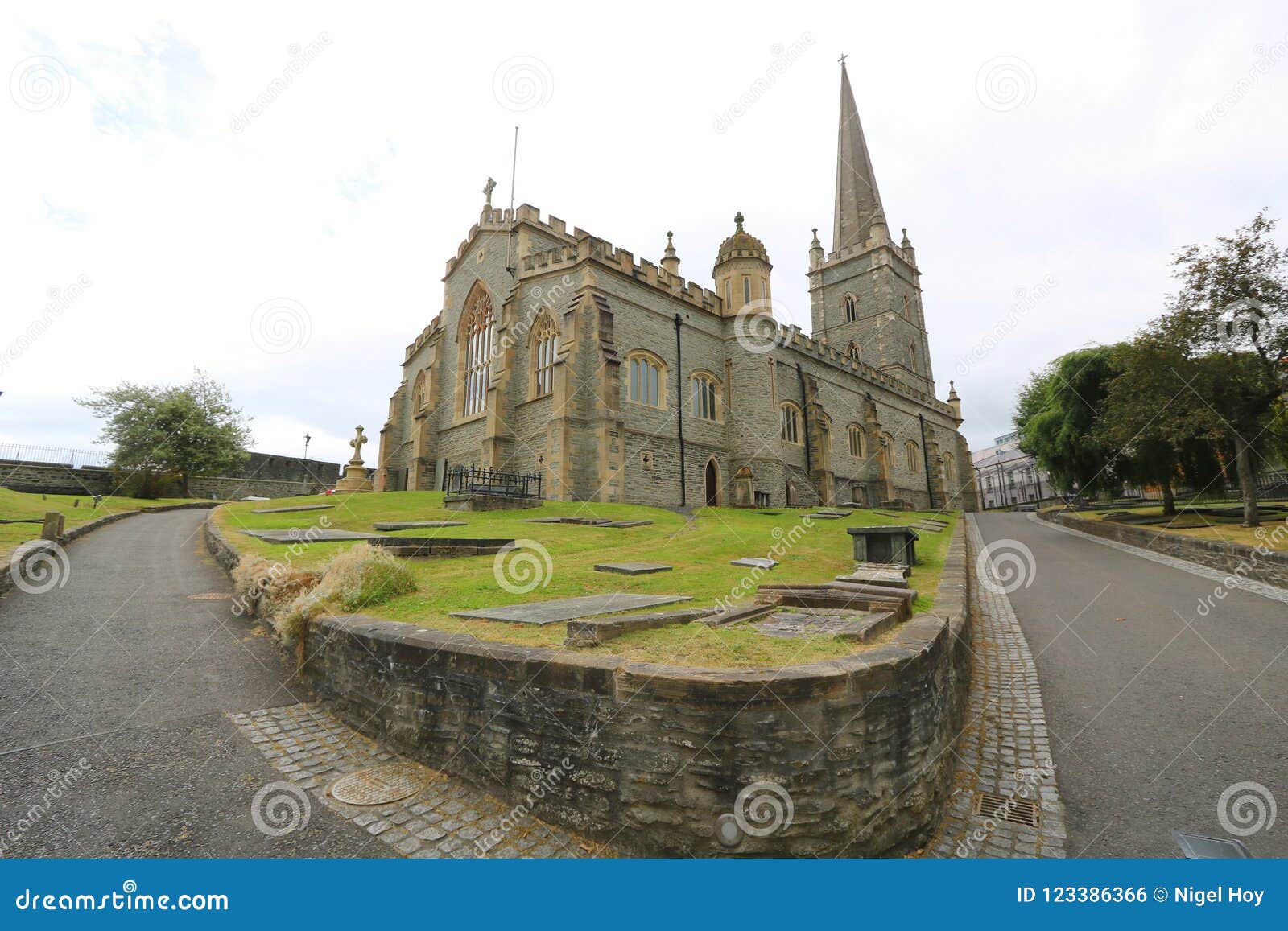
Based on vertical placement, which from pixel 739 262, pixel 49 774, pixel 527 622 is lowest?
pixel 49 774

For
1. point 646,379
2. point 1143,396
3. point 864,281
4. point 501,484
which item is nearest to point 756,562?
point 501,484

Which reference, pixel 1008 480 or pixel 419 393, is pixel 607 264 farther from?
pixel 1008 480

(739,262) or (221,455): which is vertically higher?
(739,262)

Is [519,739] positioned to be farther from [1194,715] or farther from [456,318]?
[456,318]

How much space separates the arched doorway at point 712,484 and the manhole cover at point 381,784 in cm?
2181

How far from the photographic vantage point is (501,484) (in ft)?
66.2

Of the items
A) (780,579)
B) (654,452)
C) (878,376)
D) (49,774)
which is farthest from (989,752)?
(878,376)

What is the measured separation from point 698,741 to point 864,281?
50.8m

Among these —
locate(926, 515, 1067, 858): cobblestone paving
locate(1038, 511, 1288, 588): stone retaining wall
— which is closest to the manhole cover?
locate(926, 515, 1067, 858): cobblestone paving

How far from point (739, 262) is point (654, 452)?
11443 millimetres

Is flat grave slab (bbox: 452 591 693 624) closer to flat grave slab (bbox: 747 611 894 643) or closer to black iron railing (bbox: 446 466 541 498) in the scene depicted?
flat grave slab (bbox: 747 611 894 643)

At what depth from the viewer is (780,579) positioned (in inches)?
319

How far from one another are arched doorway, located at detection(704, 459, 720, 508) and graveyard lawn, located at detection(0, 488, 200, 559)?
21.0 metres

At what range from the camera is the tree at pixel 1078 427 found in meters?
23.1
